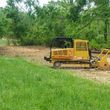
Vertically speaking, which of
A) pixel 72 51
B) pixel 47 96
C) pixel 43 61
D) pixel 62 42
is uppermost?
pixel 62 42

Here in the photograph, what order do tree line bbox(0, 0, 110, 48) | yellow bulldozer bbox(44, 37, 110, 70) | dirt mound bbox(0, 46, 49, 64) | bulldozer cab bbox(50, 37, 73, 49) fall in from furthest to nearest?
tree line bbox(0, 0, 110, 48), dirt mound bbox(0, 46, 49, 64), bulldozer cab bbox(50, 37, 73, 49), yellow bulldozer bbox(44, 37, 110, 70)

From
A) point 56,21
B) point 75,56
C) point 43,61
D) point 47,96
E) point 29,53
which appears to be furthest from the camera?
point 56,21

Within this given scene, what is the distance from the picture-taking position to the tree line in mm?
45600

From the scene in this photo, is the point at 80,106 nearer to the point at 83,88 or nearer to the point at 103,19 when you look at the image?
the point at 83,88

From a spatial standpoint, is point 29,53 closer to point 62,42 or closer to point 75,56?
point 62,42

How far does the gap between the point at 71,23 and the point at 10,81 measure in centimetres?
3617

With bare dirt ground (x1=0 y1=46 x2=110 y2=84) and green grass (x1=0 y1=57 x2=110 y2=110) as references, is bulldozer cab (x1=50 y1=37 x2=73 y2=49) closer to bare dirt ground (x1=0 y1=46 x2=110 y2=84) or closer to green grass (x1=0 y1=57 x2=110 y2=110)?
bare dirt ground (x1=0 y1=46 x2=110 y2=84)

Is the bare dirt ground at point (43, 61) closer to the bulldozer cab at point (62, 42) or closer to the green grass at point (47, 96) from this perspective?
the bulldozer cab at point (62, 42)

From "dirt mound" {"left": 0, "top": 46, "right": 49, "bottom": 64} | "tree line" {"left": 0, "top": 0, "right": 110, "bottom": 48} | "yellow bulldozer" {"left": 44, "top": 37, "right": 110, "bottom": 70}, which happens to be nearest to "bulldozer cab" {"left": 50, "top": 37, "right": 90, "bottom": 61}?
"yellow bulldozer" {"left": 44, "top": 37, "right": 110, "bottom": 70}

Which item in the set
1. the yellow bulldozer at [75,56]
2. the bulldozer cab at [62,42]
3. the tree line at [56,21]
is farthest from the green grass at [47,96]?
the tree line at [56,21]

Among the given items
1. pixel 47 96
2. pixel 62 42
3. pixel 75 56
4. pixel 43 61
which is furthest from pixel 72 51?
pixel 47 96

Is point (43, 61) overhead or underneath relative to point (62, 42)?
underneath

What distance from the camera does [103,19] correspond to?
44156 mm

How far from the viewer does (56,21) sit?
57.3 m
